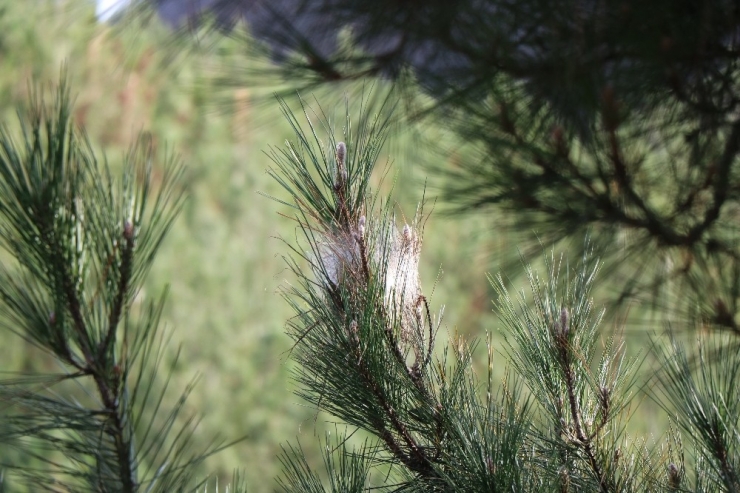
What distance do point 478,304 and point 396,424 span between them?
4655 millimetres

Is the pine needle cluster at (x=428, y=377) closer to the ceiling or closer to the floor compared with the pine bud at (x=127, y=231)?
closer to the floor

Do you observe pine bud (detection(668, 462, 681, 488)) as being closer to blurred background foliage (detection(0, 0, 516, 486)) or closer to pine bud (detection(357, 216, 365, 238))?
pine bud (detection(357, 216, 365, 238))

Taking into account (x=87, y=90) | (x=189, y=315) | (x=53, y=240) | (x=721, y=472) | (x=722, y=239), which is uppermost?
(x=87, y=90)

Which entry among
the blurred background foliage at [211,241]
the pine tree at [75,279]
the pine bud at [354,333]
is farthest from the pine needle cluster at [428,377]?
the blurred background foliage at [211,241]

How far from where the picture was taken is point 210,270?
14.7 ft

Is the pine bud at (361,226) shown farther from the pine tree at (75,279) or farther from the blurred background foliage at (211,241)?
the blurred background foliage at (211,241)

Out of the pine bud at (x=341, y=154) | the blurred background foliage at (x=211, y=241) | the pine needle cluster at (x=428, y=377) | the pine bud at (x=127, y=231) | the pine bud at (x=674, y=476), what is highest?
the blurred background foliage at (x=211, y=241)

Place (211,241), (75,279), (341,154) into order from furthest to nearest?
(211,241) < (75,279) < (341,154)

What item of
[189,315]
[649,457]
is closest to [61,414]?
[649,457]

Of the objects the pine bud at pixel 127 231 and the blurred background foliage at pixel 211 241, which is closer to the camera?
the pine bud at pixel 127 231

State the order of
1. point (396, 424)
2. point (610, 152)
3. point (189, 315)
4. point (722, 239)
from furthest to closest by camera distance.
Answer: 1. point (189, 315)
2. point (722, 239)
3. point (610, 152)
4. point (396, 424)

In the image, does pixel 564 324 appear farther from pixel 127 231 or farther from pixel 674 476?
pixel 127 231

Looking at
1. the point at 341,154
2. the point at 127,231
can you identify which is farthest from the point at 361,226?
the point at 127,231

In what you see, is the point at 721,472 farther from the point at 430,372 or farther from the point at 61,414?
the point at 61,414
